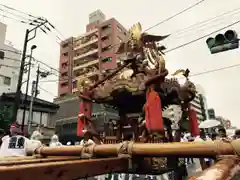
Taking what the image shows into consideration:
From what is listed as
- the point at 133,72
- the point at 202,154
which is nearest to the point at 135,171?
the point at 202,154

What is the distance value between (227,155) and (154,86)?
4224mm

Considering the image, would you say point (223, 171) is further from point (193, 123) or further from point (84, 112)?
point (193, 123)

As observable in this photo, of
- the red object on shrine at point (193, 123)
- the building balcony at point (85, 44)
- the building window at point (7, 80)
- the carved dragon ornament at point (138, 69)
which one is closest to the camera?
the carved dragon ornament at point (138, 69)

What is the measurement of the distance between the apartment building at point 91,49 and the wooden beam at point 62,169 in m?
42.2

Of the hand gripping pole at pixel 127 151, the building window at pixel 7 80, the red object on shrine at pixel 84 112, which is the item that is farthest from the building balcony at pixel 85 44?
the hand gripping pole at pixel 127 151

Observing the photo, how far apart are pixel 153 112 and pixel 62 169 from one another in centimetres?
454

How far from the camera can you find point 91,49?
167 ft

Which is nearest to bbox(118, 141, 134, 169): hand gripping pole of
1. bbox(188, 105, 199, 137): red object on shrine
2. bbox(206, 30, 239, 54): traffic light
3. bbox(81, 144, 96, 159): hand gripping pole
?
bbox(81, 144, 96, 159): hand gripping pole

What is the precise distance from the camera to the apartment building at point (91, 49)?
154ft

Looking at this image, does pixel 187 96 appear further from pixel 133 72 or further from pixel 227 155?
pixel 227 155

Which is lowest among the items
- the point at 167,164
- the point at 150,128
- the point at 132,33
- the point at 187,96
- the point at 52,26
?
the point at 167,164

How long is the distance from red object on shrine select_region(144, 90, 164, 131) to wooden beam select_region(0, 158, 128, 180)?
3.33 m

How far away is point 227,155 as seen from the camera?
6.66 ft

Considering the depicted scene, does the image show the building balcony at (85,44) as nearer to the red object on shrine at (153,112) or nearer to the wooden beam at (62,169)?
the red object on shrine at (153,112)
